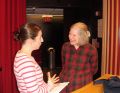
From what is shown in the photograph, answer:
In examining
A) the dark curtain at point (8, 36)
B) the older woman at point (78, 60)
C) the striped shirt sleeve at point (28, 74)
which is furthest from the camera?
the dark curtain at point (8, 36)

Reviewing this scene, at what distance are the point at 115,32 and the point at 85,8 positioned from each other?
2.63m

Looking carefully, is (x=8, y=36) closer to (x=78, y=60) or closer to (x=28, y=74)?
(x=78, y=60)

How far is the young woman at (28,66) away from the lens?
1682mm

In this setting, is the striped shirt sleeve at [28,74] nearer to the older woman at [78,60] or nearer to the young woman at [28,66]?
the young woman at [28,66]

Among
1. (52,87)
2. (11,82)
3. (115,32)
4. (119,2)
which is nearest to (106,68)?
(115,32)

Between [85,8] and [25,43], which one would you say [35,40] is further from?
[85,8]

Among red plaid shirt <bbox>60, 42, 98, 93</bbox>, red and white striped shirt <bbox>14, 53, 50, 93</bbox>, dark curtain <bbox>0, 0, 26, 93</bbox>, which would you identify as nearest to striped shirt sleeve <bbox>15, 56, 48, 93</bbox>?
red and white striped shirt <bbox>14, 53, 50, 93</bbox>

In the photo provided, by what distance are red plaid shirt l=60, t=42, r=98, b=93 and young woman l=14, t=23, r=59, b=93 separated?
2.35ft

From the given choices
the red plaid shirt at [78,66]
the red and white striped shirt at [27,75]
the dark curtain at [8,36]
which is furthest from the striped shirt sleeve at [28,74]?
the dark curtain at [8,36]

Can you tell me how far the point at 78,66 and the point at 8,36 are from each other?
1338mm

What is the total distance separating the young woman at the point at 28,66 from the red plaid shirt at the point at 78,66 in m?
0.72

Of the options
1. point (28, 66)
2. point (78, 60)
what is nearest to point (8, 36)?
point (78, 60)

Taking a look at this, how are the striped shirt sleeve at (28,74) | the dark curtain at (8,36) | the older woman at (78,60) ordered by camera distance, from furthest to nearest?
1. the dark curtain at (8,36)
2. the older woman at (78,60)
3. the striped shirt sleeve at (28,74)

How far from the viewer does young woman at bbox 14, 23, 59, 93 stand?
5.52ft
